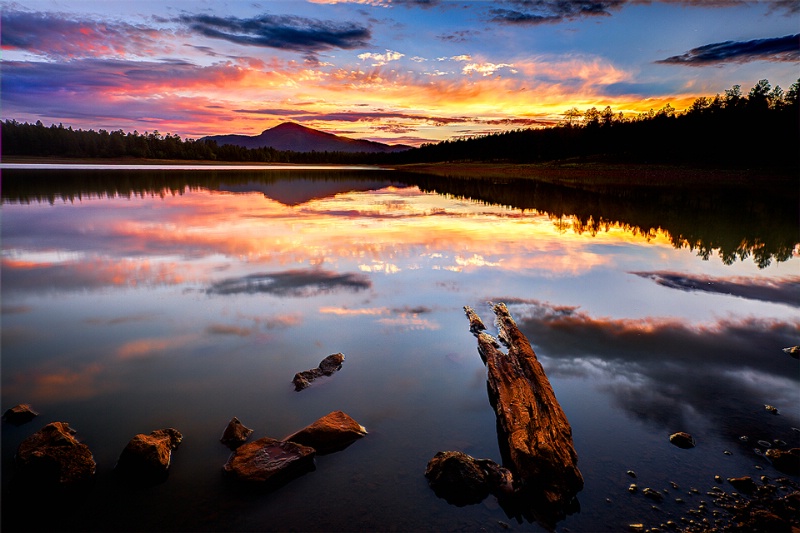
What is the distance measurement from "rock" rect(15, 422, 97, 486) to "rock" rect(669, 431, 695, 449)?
8112 mm

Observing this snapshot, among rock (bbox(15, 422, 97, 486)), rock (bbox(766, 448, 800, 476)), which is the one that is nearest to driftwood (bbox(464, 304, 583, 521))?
rock (bbox(766, 448, 800, 476))

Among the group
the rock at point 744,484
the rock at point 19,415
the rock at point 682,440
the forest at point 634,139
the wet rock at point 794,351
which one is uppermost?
the forest at point 634,139

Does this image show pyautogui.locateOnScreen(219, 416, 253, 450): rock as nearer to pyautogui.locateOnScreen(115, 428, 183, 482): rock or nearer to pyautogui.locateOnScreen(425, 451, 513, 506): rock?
pyautogui.locateOnScreen(115, 428, 183, 482): rock

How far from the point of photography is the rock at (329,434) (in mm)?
6242

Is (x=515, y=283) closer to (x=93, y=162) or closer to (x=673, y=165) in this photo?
(x=673, y=165)

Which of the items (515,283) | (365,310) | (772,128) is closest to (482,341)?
(365,310)

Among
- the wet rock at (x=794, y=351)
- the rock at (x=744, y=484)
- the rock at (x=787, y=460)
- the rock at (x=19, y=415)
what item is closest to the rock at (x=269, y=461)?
the rock at (x=19, y=415)

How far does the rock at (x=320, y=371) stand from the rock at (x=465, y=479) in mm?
3134

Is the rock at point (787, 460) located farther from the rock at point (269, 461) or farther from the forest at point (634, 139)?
the forest at point (634, 139)

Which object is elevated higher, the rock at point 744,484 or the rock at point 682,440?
the rock at point 682,440

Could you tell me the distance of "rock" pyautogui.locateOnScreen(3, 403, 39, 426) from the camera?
672 centimetres

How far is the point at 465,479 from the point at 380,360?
12.5 feet

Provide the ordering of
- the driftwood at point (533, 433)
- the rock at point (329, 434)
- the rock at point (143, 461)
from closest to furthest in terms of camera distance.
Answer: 1. the driftwood at point (533, 433)
2. the rock at point (143, 461)
3. the rock at point (329, 434)

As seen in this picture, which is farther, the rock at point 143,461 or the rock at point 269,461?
the rock at point 143,461
